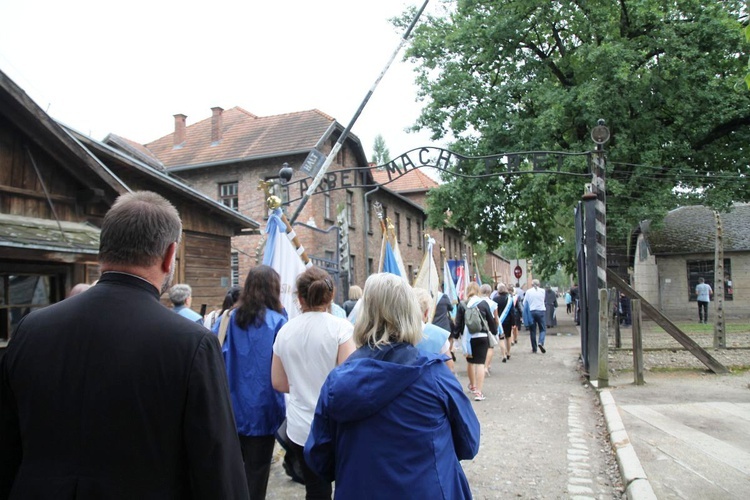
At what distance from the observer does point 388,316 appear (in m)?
2.91

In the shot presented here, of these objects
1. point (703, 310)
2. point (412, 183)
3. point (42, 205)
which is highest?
point (412, 183)

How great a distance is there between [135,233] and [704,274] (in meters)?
33.7

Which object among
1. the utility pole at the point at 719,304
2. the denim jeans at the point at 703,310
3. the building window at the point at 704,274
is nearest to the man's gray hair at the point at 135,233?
the utility pole at the point at 719,304

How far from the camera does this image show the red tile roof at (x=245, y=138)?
87.7 feet

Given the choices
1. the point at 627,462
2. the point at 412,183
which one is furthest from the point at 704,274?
the point at 627,462

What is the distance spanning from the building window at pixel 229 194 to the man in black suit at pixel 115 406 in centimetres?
2617

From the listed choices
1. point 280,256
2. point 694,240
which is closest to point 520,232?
point 694,240

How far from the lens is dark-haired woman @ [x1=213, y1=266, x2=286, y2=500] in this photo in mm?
4188

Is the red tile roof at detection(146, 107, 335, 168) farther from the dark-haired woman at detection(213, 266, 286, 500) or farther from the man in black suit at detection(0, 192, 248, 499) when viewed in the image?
the man in black suit at detection(0, 192, 248, 499)

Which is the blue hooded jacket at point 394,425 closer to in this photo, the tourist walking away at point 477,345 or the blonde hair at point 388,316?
the blonde hair at point 388,316

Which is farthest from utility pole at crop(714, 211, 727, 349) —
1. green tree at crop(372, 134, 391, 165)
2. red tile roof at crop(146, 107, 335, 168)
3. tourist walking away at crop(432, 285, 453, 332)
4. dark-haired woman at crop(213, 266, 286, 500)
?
green tree at crop(372, 134, 391, 165)

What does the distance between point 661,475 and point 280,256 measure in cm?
443

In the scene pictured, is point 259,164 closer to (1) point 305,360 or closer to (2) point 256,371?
(2) point 256,371

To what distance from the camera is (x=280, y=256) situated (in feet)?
22.9
